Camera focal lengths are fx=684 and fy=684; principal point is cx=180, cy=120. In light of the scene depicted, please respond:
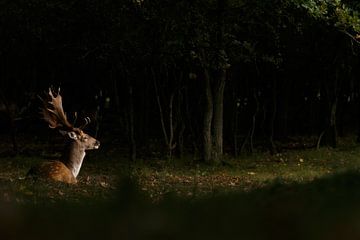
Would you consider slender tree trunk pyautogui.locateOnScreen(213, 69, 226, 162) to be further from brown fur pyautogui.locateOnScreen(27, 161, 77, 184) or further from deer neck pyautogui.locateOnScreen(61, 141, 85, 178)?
brown fur pyautogui.locateOnScreen(27, 161, 77, 184)

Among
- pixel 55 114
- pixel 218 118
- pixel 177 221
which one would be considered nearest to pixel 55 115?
pixel 55 114

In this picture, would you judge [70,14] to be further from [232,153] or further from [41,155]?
[232,153]

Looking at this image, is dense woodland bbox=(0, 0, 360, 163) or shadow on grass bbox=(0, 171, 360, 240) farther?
dense woodland bbox=(0, 0, 360, 163)

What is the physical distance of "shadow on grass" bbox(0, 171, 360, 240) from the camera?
4352 mm

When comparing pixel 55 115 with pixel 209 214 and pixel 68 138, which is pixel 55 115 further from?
pixel 209 214

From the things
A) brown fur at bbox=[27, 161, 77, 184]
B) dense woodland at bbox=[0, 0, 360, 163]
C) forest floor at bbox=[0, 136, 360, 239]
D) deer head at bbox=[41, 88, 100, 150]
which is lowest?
brown fur at bbox=[27, 161, 77, 184]

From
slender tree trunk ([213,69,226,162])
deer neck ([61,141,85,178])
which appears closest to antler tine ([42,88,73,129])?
deer neck ([61,141,85,178])

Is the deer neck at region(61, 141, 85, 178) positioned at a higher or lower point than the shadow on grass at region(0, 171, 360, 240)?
lower

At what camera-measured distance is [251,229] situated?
14.9 feet

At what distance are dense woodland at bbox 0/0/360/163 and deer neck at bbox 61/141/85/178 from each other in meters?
3.05

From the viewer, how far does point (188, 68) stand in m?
22.4

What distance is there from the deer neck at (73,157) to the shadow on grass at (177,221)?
10.4 m

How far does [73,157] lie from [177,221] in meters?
11.7

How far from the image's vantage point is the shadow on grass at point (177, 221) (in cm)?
435
